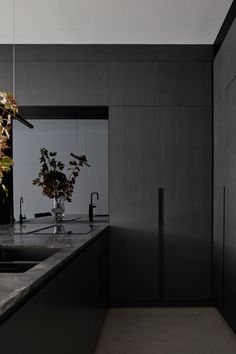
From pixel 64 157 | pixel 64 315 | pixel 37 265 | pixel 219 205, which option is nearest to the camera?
pixel 37 265

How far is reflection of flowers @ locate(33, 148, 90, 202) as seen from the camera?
13.3 ft

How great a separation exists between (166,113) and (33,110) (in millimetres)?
1498

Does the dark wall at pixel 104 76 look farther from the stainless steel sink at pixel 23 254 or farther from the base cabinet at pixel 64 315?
the stainless steel sink at pixel 23 254

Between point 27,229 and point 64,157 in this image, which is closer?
point 27,229

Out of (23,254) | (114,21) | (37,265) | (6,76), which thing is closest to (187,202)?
(114,21)

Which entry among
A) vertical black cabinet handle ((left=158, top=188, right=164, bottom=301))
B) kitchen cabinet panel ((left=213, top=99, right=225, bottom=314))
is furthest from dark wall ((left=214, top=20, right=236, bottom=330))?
vertical black cabinet handle ((left=158, top=188, right=164, bottom=301))

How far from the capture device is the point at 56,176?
4.05 m

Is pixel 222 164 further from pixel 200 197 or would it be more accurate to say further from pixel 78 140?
pixel 78 140

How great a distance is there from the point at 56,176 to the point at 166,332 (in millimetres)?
1922

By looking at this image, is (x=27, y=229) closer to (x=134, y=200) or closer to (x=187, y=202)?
(x=134, y=200)

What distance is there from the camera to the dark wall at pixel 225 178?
10.5 ft

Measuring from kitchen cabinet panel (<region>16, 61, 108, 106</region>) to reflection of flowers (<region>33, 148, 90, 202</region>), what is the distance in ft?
1.94

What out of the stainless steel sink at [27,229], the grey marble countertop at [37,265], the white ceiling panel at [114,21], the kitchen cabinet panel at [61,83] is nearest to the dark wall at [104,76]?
the kitchen cabinet panel at [61,83]

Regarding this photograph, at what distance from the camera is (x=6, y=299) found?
1.14m
